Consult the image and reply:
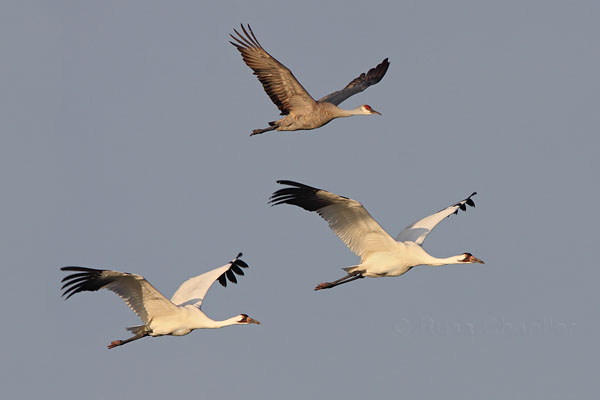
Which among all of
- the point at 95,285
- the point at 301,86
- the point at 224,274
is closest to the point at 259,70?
the point at 301,86

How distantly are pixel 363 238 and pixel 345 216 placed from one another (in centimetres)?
73

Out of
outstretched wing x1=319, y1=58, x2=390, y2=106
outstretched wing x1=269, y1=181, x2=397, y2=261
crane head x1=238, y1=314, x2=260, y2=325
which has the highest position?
outstretched wing x1=319, y1=58, x2=390, y2=106

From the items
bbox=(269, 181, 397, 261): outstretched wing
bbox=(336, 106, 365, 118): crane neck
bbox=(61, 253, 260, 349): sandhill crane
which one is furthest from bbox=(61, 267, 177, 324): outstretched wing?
bbox=(336, 106, 365, 118): crane neck

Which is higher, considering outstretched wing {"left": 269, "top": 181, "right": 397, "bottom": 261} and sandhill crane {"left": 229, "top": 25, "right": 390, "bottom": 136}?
sandhill crane {"left": 229, "top": 25, "right": 390, "bottom": 136}

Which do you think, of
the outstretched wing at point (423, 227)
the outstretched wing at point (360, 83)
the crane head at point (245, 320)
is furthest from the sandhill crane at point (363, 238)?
the outstretched wing at point (360, 83)

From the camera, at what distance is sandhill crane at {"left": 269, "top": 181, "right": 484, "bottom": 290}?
20828 millimetres

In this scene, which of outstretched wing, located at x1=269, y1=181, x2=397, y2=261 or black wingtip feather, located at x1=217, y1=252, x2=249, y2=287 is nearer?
outstretched wing, located at x1=269, y1=181, x2=397, y2=261

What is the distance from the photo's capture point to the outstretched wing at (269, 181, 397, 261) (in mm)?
20750

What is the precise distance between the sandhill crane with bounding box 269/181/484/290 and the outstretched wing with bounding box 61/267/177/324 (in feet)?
9.01

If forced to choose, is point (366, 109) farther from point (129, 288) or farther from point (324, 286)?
point (129, 288)

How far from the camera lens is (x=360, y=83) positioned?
28953 millimetres

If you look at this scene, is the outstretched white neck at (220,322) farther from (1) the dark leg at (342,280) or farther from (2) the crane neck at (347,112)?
(2) the crane neck at (347,112)

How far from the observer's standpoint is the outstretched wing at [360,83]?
27.9 m

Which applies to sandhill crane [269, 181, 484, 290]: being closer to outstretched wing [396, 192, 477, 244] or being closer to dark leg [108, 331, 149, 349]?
outstretched wing [396, 192, 477, 244]
